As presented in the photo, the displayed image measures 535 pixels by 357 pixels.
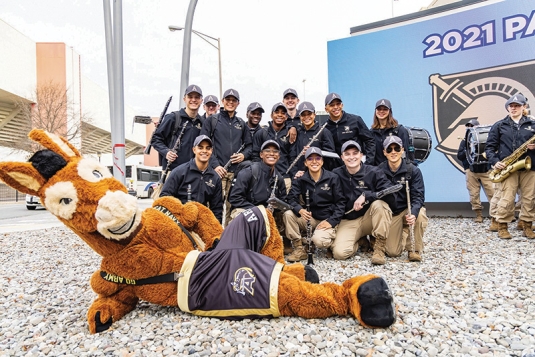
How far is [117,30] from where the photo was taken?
19.9ft

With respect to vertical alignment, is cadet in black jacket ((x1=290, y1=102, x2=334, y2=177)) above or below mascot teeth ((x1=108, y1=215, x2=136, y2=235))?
above

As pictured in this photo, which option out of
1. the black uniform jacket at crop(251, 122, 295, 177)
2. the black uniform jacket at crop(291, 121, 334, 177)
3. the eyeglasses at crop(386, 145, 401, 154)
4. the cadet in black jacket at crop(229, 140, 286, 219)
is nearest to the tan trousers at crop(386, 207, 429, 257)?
the eyeglasses at crop(386, 145, 401, 154)

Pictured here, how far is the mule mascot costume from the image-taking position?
218cm

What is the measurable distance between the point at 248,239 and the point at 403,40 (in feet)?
25.7

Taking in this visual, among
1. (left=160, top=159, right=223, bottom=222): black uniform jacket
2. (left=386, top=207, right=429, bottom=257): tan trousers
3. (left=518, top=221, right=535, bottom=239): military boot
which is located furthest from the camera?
(left=518, top=221, right=535, bottom=239): military boot

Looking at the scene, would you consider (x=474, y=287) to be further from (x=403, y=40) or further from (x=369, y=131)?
(x=403, y=40)

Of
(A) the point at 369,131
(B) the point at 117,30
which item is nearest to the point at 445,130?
(A) the point at 369,131

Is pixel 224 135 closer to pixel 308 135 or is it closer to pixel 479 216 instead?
pixel 308 135

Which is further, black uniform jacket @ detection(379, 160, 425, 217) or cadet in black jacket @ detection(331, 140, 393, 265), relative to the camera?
black uniform jacket @ detection(379, 160, 425, 217)

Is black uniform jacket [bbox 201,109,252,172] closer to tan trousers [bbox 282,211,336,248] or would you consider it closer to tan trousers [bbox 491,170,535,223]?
tan trousers [bbox 282,211,336,248]

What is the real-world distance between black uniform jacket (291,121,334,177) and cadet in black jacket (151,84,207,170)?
1.46m

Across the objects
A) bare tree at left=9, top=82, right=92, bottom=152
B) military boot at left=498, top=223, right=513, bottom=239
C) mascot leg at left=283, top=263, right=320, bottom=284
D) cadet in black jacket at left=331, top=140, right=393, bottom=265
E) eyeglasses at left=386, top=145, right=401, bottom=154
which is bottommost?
military boot at left=498, top=223, right=513, bottom=239

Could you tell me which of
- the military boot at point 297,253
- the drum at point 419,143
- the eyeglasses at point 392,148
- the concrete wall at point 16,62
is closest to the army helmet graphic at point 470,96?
the drum at point 419,143

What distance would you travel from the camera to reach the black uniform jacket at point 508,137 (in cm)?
556
